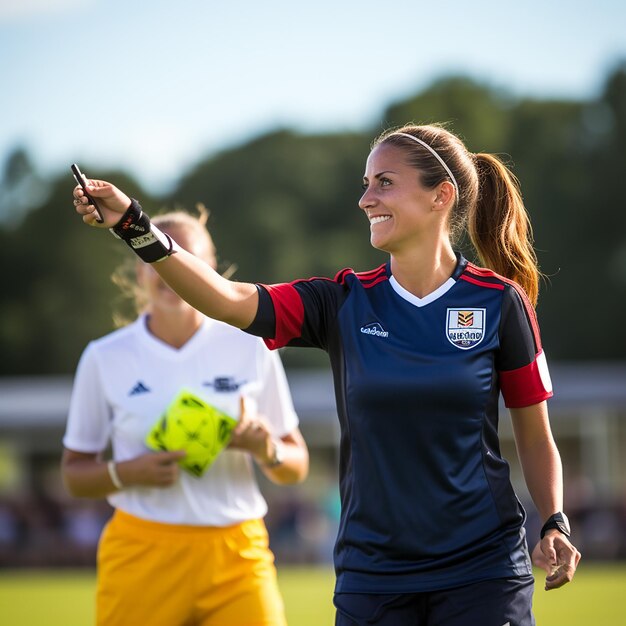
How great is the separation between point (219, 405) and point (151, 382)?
0.33 meters

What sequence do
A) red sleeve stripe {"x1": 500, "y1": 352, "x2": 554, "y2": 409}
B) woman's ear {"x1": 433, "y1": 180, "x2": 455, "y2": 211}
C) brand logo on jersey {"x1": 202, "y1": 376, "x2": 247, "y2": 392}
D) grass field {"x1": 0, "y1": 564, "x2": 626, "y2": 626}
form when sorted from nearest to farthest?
red sleeve stripe {"x1": 500, "y1": 352, "x2": 554, "y2": 409}
woman's ear {"x1": 433, "y1": 180, "x2": 455, "y2": 211}
brand logo on jersey {"x1": 202, "y1": 376, "x2": 247, "y2": 392}
grass field {"x1": 0, "y1": 564, "x2": 626, "y2": 626}

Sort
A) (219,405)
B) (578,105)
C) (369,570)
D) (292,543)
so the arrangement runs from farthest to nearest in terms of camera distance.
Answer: (578,105) < (292,543) < (219,405) < (369,570)

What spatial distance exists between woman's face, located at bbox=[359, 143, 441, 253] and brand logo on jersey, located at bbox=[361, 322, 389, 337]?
0.97 ft

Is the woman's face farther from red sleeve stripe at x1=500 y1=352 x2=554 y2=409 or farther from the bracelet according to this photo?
the bracelet

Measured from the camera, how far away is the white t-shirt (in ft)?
16.6

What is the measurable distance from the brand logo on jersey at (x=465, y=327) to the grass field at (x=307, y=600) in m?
8.34

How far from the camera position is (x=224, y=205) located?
51.5 metres

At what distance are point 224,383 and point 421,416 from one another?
5.48 feet

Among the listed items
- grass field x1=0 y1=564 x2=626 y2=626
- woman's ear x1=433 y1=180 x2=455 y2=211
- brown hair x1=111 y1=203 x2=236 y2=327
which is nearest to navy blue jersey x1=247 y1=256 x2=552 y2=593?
woman's ear x1=433 y1=180 x2=455 y2=211

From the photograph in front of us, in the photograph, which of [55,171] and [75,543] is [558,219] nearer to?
[55,171]

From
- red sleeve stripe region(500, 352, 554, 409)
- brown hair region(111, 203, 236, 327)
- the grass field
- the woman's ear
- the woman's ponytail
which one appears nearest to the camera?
red sleeve stripe region(500, 352, 554, 409)

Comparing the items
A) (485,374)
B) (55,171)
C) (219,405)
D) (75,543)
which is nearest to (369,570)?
(485,374)

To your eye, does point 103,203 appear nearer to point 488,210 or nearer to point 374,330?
point 374,330

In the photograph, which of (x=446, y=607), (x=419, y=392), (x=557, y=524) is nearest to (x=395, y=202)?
(x=419, y=392)
